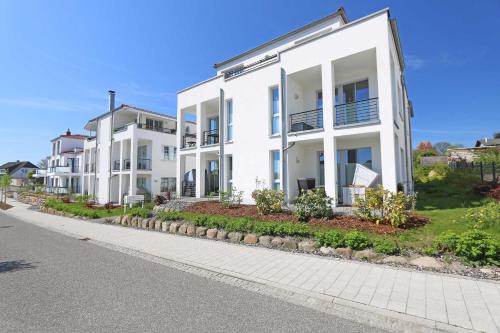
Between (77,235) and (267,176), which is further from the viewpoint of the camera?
(267,176)

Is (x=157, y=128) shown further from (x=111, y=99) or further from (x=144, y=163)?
(x=111, y=99)

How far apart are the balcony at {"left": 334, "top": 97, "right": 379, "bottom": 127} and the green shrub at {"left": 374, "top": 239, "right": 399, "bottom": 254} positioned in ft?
22.4

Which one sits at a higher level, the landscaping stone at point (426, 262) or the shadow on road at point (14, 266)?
the landscaping stone at point (426, 262)

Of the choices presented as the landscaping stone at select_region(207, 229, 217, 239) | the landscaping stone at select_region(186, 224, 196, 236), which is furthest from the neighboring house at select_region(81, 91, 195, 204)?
the landscaping stone at select_region(207, 229, 217, 239)

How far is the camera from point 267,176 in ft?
47.0

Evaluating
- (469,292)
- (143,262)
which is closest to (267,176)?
(143,262)

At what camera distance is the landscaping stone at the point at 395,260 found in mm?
6012

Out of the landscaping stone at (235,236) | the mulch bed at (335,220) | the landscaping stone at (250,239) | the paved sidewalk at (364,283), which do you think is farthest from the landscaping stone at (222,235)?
the mulch bed at (335,220)

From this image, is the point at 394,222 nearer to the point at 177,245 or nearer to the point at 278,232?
the point at 278,232

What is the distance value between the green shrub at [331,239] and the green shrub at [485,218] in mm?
3521

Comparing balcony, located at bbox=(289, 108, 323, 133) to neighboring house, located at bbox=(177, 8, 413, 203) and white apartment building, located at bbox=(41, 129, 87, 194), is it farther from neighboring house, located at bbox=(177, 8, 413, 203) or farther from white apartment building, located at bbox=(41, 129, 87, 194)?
white apartment building, located at bbox=(41, 129, 87, 194)

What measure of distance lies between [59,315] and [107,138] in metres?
27.7

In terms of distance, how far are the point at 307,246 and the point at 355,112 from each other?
26.3 ft

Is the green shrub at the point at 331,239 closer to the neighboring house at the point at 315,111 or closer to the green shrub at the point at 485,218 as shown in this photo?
the green shrub at the point at 485,218
